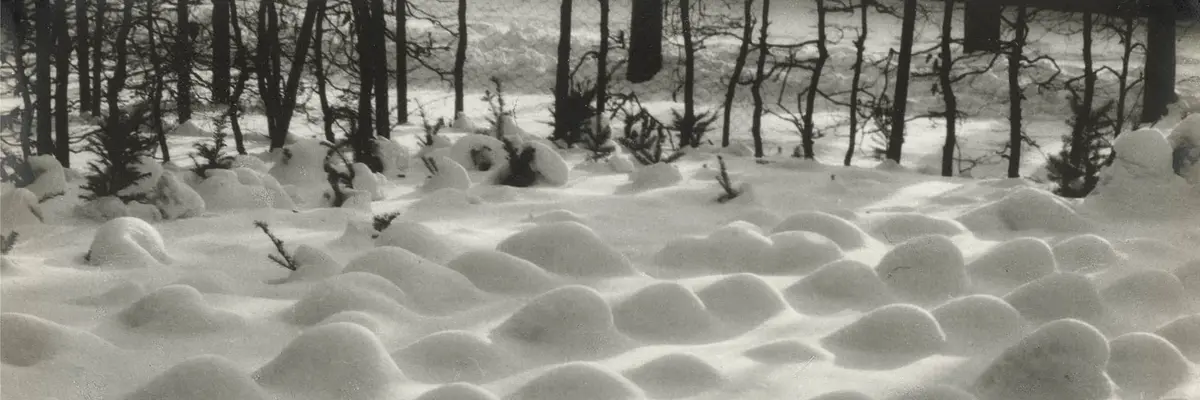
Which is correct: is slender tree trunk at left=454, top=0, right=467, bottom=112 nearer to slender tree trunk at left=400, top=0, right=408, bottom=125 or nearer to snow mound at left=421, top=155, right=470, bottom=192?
slender tree trunk at left=400, top=0, right=408, bottom=125

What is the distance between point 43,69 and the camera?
237 inches

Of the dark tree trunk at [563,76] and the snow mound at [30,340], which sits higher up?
the dark tree trunk at [563,76]

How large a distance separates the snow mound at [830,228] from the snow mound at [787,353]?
5.03 feet

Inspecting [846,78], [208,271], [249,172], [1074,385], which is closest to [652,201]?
[249,172]

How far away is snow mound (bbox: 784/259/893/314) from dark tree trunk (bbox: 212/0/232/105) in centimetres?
677

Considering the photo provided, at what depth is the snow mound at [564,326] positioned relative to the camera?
3461mm

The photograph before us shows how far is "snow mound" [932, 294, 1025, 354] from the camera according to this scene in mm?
3562

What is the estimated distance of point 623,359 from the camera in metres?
3.37

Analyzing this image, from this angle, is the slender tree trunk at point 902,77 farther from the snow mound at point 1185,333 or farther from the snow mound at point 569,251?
the snow mound at point 1185,333

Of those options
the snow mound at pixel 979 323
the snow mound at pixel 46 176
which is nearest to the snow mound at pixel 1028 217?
the snow mound at pixel 979 323

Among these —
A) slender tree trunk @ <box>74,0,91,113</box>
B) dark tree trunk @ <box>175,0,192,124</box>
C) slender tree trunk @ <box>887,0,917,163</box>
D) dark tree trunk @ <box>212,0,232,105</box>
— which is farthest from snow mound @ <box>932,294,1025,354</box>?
dark tree trunk @ <box>212,0,232,105</box>

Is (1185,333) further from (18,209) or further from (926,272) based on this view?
(18,209)

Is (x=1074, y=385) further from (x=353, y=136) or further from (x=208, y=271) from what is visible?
(x=353, y=136)

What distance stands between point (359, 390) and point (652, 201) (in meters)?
3.62
